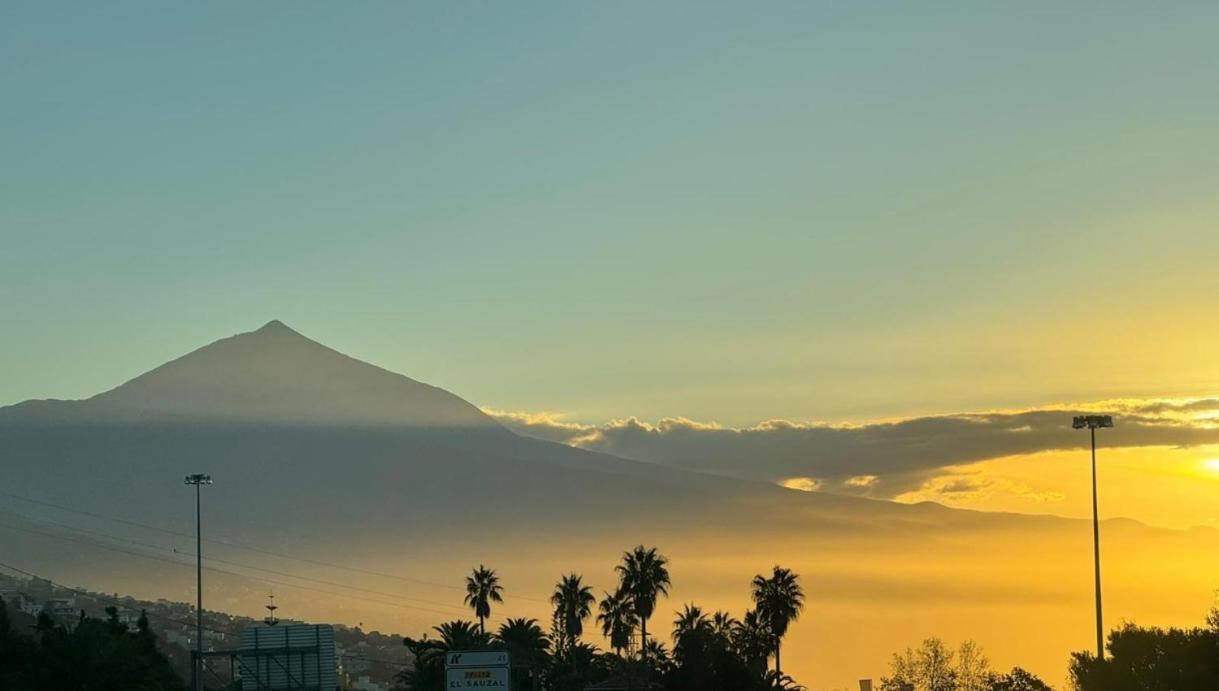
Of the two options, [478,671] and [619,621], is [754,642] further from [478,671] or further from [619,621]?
[478,671]

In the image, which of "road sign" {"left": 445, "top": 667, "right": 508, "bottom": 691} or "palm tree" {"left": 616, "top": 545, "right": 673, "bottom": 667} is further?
"palm tree" {"left": 616, "top": 545, "right": 673, "bottom": 667}

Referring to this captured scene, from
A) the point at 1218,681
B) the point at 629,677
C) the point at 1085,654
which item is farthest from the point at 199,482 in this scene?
the point at 1218,681

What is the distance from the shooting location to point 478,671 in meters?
58.9

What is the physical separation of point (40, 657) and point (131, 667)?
426 centimetres

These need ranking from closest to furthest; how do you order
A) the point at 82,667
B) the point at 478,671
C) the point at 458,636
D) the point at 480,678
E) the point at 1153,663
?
the point at 478,671 → the point at 480,678 → the point at 82,667 → the point at 1153,663 → the point at 458,636

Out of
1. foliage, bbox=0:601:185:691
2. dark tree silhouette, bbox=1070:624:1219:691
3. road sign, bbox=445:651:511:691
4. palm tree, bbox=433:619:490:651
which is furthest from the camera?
palm tree, bbox=433:619:490:651

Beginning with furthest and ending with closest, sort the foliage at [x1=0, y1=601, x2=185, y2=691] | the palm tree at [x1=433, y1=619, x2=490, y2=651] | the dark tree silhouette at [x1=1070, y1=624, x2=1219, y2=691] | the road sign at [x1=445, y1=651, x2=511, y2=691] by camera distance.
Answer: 1. the palm tree at [x1=433, y1=619, x2=490, y2=651]
2. the dark tree silhouette at [x1=1070, y1=624, x2=1219, y2=691]
3. the foliage at [x1=0, y1=601, x2=185, y2=691]
4. the road sign at [x1=445, y1=651, x2=511, y2=691]

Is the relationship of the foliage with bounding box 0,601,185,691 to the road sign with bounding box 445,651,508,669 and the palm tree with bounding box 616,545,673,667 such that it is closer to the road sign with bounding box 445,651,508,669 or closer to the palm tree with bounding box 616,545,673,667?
the road sign with bounding box 445,651,508,669

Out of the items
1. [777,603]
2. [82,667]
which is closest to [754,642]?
[777,603]

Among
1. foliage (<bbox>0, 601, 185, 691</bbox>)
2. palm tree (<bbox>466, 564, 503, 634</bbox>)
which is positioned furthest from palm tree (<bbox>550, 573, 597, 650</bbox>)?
foliage (<bbox>0, 601, 185, 691</bbox>)

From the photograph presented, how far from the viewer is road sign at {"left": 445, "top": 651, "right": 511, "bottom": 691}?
5888 centimetres

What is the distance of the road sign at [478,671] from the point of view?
5888cm

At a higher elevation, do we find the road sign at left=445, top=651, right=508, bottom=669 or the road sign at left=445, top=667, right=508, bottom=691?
the road sign at left=445, top=651, right=508, bottom=669

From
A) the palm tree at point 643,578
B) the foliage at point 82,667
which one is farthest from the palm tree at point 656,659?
the foliage at point 82,667
